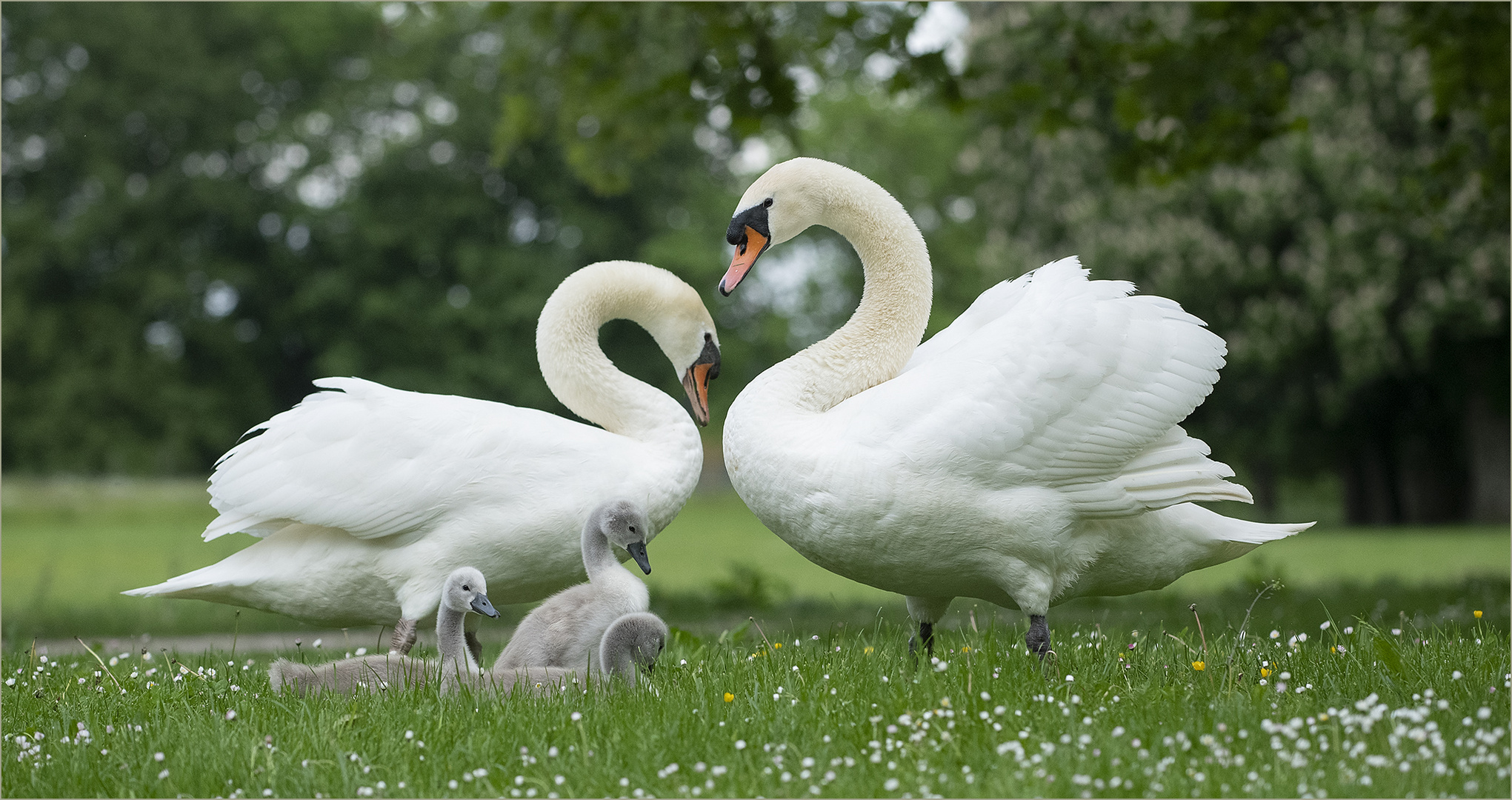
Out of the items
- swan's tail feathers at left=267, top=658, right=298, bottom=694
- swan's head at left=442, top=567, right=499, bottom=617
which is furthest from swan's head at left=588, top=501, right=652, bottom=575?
swan's tail feathers at left=267, top=658, right=298, bottom=694

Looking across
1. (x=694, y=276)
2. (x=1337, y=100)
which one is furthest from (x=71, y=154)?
(x=1337, y=100)

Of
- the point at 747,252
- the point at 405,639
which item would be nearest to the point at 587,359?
the point at 747,252

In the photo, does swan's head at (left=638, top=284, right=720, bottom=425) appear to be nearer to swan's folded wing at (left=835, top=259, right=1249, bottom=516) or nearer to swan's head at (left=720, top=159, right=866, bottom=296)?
swan's head at (left=720, top=159, right=866, bottom=296)

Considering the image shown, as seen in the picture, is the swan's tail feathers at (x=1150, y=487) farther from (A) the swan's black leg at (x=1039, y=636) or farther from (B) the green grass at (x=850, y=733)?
(B) the green grass at (x=850, y=733)

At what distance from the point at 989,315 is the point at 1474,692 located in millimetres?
2282

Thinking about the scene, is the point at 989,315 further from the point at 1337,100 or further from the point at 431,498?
the point at 1337,100

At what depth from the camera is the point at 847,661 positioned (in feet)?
15.3

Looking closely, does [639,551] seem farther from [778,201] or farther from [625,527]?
[778,201]

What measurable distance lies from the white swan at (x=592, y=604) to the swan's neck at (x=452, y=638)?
14 centimetres

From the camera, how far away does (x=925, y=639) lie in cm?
531

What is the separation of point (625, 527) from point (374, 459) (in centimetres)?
110

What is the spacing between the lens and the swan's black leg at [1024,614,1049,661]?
466cm

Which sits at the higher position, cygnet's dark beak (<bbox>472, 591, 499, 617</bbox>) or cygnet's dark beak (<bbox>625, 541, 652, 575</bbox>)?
cygnet's dark beak (<bbox>625, 541, 652, 575</bbox>)

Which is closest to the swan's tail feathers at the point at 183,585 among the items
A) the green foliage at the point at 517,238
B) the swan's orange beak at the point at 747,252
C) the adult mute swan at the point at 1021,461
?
the adult mute swan at the point at 1021,461
